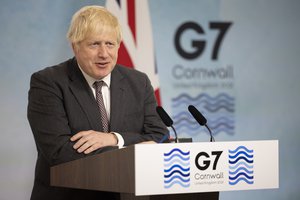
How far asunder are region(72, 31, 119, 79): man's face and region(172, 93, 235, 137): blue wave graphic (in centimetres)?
227

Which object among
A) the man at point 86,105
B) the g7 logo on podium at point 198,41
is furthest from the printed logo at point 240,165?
the g7 logo on podium at point 198,41

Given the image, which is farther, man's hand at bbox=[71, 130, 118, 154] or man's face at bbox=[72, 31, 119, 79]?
man's face at bbox=[72, 31, 119, 79]

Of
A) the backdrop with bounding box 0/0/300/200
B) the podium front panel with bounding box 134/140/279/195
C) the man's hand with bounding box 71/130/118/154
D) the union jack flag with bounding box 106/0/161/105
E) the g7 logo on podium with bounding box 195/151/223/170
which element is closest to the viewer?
the podium front panel with bounding box 134/140/279/195

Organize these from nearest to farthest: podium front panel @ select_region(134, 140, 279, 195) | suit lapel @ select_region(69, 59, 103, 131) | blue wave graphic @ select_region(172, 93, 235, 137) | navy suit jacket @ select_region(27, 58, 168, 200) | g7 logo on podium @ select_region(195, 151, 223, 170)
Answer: podium front panel @ select_region(134, 140, 279, 195)
g7 logo on podium @ select_region(195, 151, 223, 170)
navy suit jacket @ select_region(27, 58, 168, 200)
suit lapel @ select_region(69, 59, 103, 131)
blue wave graphic @ select_region(172, 93, 235, 137)

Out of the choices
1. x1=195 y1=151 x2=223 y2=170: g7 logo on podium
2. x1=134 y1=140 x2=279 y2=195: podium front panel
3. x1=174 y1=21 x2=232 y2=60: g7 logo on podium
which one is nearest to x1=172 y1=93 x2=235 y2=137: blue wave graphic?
x1=174 y1=21 x2=232 y2=60: g7 logo on podium

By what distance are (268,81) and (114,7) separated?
1677mm

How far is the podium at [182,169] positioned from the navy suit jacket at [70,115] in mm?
389

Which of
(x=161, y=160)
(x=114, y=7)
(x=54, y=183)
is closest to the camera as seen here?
(x=161, y=160)

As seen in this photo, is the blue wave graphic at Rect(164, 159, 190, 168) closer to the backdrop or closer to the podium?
the podium

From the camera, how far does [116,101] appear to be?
11.4 ft

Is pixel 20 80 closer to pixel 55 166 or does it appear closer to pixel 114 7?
pixel 114 7

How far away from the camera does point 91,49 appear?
3486 millimetres

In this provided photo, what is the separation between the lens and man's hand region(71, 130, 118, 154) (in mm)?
3156

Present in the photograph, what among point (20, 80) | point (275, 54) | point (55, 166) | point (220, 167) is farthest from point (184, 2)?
point (220, 167)
